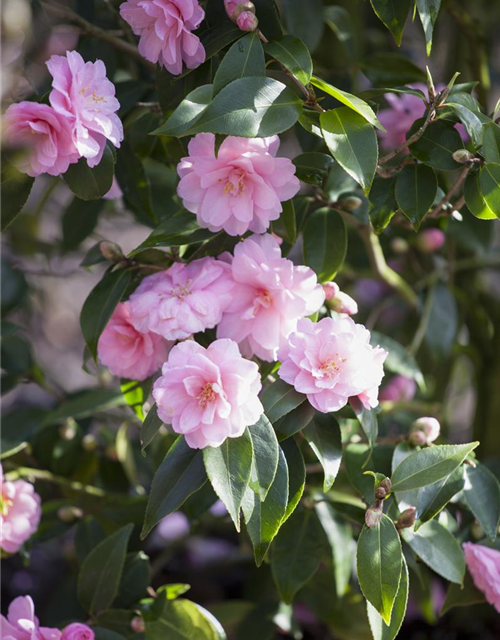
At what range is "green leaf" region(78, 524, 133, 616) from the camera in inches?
33.6

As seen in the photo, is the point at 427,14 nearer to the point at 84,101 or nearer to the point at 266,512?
the point at 84,101

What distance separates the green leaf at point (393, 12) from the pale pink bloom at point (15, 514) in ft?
2.13

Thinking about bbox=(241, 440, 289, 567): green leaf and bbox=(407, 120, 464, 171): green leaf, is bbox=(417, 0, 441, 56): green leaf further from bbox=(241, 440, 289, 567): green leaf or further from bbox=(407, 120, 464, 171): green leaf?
bbox=(241, 440, 289, 567): green leaf

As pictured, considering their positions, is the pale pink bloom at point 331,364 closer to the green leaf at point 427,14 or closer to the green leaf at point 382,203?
the green leaf at point 382,203

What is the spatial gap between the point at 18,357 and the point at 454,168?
730 millimetres

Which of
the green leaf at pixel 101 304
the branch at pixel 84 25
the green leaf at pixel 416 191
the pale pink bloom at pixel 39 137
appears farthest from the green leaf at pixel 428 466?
the branch at pixel 84 25

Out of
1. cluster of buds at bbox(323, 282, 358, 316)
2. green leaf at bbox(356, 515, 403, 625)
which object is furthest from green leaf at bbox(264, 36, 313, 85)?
green leaf at bbox(356, 515, 403, 625)

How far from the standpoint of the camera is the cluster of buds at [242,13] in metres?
0.69

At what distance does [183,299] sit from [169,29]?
26 centimetres

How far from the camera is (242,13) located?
0.69m

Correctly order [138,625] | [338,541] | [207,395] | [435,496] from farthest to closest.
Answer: [338,541] < [138,625] < [435,496] < [207,395]

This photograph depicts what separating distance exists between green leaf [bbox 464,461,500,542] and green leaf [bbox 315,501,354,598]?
20 centimetres

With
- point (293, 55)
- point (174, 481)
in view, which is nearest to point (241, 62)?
point (293, 55)

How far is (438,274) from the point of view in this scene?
129cm
